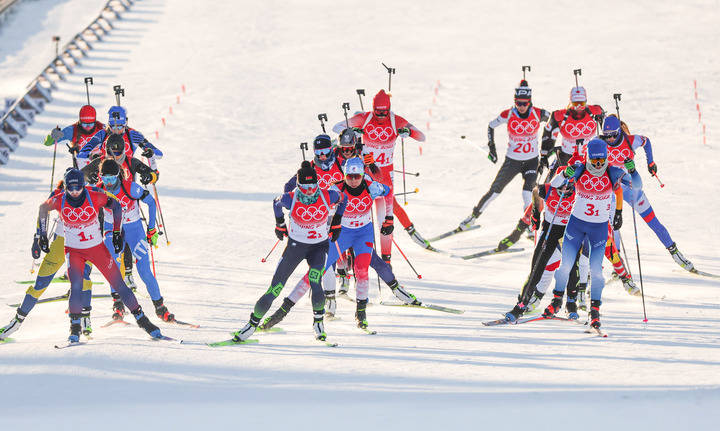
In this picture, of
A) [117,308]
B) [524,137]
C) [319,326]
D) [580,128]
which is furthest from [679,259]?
[117,308]

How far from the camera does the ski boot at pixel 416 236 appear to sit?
1454 centimetres

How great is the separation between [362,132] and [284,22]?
19726 millimetres

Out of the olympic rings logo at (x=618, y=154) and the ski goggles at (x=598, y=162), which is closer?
the ski goggles at (x=598, y=162)

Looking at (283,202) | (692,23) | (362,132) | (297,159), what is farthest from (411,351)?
(692,23)

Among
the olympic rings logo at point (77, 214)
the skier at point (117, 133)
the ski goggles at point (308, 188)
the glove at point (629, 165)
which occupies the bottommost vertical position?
the olympic rings logo at point (77, 214)

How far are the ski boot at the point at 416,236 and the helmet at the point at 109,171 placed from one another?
201 inches

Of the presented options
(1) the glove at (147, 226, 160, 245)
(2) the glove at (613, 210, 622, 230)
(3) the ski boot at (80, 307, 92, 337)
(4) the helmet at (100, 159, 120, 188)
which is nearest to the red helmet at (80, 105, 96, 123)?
(4) the helmet at (100, 159, 120, 188)

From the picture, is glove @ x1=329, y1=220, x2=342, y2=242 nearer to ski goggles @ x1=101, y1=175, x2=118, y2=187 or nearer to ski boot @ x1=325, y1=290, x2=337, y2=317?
ski boot @ x1=325, y1=290, x2=337, y2=317

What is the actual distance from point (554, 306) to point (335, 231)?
2.57 m

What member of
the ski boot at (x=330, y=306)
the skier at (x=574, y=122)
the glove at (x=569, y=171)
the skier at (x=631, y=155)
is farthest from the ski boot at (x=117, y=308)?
the skier at (x=574, y=122)

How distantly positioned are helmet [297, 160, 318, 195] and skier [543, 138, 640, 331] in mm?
2740

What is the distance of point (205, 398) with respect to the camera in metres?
8.12

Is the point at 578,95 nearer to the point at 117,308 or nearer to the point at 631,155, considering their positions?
the point at 631,155

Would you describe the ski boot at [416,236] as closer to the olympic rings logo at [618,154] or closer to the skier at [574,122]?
the skier at [574,122]
